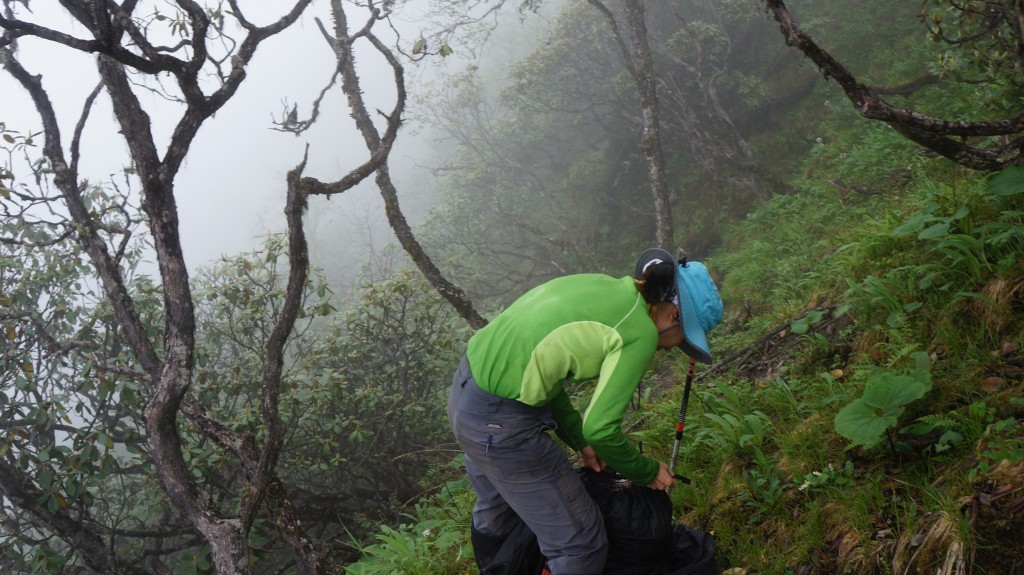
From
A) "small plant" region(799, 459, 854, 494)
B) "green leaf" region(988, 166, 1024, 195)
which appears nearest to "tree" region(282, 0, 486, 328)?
"small plant" region(799, 459, 854, 494)

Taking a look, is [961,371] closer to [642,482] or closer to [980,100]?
[642,482]

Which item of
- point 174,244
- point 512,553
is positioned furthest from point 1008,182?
point 174,244

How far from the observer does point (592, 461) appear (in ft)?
11.0

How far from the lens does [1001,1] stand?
14.3 ft

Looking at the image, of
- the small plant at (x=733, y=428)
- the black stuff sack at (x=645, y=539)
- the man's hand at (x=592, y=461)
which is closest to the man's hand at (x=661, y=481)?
the black stuff sack at (x=645, y=539)

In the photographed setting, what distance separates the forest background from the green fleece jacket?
4.12 ft

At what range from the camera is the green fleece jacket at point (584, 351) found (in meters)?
2.60

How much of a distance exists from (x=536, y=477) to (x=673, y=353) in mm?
4559

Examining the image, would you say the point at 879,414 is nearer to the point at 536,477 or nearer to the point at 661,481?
the point at 661,481

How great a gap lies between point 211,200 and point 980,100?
364ft

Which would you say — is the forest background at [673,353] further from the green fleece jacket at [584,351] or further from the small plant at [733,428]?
the green fleece jacket at [584,351]

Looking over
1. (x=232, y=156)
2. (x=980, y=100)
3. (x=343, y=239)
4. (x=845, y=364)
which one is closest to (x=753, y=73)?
(x=980, y=100)

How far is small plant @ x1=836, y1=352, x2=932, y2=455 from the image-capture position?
3006 mm

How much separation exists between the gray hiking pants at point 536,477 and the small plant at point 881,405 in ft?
4.31
